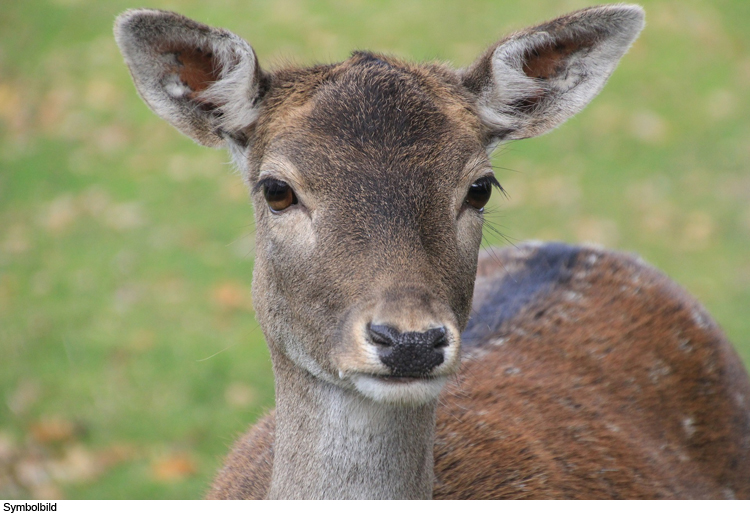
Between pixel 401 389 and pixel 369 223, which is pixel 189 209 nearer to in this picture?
pixel 369 223

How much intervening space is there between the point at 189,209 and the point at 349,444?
7343 millimetres

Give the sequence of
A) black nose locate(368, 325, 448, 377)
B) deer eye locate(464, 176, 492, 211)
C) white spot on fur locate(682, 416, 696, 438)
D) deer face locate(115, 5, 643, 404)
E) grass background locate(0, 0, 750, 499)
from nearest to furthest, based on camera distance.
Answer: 1. black nose locate(368, 325, 448, 377)
2. deer face locate(115, 5, 643, 404)
3. deer eye locate(464, 176, 492, 211)
4. white spot on fur locate(682, 416, 696, 438)
5. grass background locate(0, 0, 750, 499)

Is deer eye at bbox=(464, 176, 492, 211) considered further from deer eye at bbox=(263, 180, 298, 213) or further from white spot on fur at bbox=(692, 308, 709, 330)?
white spot on fur at bbox=(692, 308, 709, 330)

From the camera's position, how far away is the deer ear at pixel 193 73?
339cm

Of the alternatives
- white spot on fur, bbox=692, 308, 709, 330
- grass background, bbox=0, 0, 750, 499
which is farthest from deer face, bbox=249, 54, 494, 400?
white spot on fur, bbox=692, 308, 709, 330

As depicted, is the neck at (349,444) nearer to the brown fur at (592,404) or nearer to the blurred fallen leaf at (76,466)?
the brown fur at (592,404)

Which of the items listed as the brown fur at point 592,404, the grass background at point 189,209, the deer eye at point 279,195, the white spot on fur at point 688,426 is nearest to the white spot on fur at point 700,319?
the brown fur at point 592,404

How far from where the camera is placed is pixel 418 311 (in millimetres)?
2826

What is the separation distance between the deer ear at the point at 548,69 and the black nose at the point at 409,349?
1284mm

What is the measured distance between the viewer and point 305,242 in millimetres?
3223

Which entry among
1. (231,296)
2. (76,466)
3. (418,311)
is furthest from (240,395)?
(418,311)

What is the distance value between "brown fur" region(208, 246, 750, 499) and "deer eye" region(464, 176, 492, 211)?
113 centimetres

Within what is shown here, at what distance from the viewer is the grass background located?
6.91 metres

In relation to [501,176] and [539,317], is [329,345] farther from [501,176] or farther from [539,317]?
[501,176]
